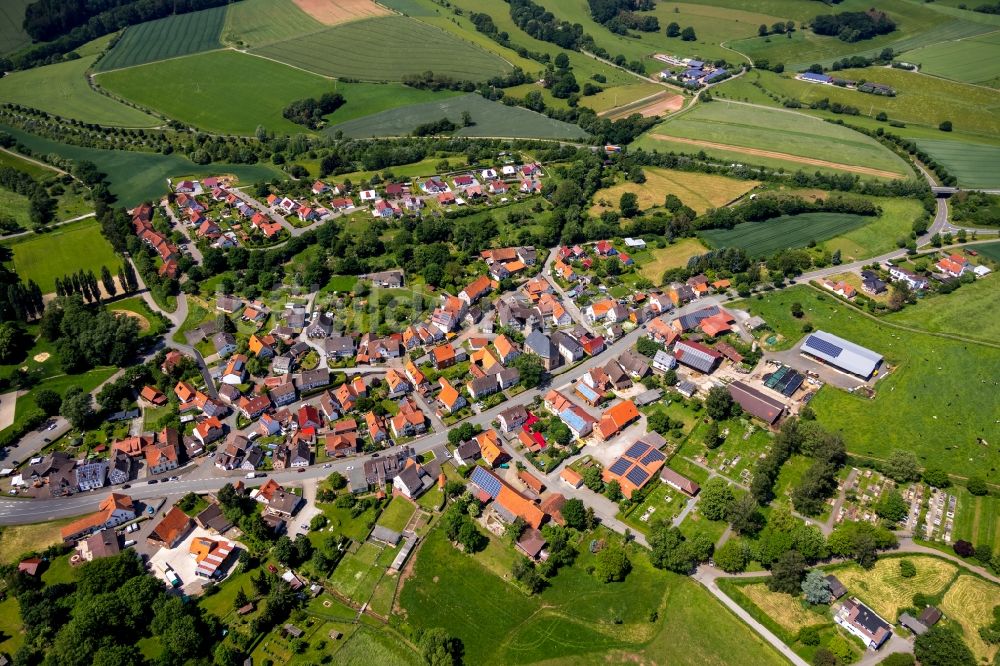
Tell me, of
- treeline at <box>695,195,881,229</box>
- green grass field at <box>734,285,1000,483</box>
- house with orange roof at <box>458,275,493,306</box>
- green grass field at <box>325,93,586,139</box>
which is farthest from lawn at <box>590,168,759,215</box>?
green grass field at <box>734,285,1000,483</box>

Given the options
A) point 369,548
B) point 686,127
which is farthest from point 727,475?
point 686,127

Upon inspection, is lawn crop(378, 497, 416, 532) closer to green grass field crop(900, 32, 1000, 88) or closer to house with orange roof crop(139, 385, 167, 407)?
house with orange roof crop(139, 385, 167, 407)

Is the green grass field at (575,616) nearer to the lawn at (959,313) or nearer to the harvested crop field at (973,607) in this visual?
the harvested crop field at (973,607)

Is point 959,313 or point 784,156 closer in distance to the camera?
point 959,313

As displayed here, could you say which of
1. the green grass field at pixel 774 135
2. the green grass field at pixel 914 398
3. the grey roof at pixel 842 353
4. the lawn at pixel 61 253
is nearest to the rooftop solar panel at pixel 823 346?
the grey roof at pixel 842 353

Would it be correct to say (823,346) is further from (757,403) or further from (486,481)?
(486,481)

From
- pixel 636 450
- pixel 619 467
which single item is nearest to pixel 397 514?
pixel 619 467
